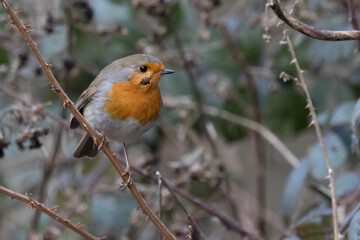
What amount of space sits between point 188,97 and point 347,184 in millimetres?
1246

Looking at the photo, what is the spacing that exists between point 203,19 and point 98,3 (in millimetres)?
722

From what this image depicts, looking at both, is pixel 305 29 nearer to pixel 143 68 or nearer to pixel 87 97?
pixel 143 68

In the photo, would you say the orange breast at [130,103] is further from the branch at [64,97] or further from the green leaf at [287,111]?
the green leaf at [287,111]

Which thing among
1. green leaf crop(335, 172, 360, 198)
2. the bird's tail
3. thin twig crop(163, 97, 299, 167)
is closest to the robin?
the bird's tail

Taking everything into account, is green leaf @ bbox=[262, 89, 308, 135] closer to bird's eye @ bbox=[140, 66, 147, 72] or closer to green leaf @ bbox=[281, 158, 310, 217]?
green leaf @ bbox=[281, 158, 310, 217]

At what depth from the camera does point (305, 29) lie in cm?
142

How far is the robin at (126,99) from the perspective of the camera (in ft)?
7.24

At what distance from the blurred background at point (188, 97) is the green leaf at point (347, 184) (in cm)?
11

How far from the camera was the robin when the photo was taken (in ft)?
7.24

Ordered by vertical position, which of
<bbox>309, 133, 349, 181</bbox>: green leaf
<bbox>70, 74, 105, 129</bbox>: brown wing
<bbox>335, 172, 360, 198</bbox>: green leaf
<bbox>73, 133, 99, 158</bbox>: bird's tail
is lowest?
<bbox>335, 172, 360, 198</bbox>: green leaf

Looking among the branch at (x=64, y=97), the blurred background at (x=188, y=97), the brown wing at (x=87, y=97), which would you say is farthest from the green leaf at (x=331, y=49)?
the branch at (x=64, y=97)

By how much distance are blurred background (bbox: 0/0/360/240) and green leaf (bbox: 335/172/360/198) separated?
11 centimetres

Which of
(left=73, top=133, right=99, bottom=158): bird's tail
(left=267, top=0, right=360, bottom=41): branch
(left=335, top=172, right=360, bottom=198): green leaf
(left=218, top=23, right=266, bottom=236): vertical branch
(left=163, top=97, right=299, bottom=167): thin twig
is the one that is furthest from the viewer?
(left=218, top=23, right=266, bottom=236): vertical branch

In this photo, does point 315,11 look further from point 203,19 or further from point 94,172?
point 94,172
